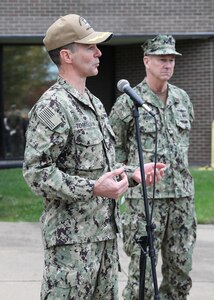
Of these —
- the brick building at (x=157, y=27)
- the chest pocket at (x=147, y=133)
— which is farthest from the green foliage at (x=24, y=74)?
the chest pocket at (x=147, y=133)

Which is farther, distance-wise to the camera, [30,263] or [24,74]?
[24,74]

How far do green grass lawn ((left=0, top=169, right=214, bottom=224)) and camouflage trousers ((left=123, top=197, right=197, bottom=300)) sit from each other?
12.2 ft

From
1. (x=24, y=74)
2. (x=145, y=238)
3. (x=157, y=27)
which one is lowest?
(x=24, y=74)

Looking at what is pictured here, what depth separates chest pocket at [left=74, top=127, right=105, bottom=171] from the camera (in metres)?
2.96

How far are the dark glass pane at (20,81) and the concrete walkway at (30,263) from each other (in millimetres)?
7135

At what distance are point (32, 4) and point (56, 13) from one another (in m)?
0.54

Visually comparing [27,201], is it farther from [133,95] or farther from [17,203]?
[133,95]

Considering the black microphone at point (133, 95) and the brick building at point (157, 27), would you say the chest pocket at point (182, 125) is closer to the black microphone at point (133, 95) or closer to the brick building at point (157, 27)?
the black microphone at point (133, 95)

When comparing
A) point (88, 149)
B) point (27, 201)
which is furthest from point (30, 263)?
point (88, 149)

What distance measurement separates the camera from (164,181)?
4.18 meters

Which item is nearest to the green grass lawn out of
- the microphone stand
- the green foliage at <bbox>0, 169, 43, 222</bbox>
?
the green foliage at <bbox>0, 169, 43, 222</bbox>

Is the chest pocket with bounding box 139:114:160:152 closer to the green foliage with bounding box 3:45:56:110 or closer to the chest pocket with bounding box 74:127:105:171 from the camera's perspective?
the chest pocket with bounding box 74:127:105:171

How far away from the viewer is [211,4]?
44.9 ft

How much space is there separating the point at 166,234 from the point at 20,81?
11.0m
